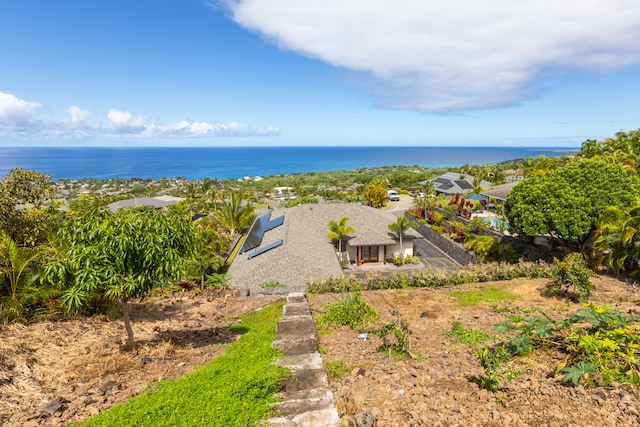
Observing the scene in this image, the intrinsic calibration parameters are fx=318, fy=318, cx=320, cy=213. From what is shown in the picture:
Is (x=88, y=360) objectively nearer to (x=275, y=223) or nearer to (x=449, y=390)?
(x=449, y=390)

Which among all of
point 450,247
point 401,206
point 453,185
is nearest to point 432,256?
point 450,247

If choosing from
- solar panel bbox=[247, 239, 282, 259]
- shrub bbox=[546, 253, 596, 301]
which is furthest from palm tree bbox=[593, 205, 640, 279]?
solar panel bbox=[247, 239, 282, 259]

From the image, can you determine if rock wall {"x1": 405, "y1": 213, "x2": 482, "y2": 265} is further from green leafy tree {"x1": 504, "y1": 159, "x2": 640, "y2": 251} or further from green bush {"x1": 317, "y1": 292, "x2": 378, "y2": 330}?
green bush {"x1": 317, "y1": 292, "x2": 378, "y2": 330}

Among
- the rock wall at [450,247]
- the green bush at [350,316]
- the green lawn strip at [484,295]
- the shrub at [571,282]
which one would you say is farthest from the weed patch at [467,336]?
the rock wall at [450,247]

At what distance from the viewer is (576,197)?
1852cm

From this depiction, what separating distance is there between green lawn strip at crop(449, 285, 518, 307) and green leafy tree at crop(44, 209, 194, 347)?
12.1 meters

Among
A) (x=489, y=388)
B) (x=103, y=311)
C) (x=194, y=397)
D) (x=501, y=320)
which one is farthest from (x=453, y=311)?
(x=103, y=311)

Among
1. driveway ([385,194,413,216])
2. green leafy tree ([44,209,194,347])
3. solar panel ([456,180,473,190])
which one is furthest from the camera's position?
solar panel ([456,180,473,190])

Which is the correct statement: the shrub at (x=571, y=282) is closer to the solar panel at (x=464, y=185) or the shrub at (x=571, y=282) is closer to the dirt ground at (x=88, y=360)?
the dirt ground at (x=88, y=360)

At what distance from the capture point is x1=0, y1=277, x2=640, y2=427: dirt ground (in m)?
6.00

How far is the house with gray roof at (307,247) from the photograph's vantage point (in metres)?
19.2

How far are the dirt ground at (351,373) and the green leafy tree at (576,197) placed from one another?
21.0ft

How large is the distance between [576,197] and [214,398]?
21.4m

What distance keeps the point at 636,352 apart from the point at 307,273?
→ 14650 mm
